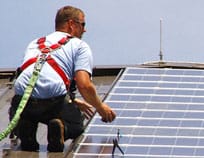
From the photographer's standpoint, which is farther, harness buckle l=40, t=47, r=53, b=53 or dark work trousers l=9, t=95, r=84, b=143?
harness buckle l=40, t=47, r=53, b=53

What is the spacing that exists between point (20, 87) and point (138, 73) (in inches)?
152

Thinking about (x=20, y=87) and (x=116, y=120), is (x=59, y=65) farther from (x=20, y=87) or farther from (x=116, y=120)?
(x=116, y=120)

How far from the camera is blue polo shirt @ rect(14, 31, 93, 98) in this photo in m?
10.9

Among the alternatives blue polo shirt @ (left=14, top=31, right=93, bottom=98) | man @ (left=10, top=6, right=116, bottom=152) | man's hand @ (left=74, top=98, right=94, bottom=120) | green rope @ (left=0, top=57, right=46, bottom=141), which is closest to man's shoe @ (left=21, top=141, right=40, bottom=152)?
man @ (left=10, top=6, right=116, bottom=152)

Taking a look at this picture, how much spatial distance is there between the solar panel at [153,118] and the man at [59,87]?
34 centimetres

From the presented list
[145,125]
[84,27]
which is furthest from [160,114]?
[84,27]

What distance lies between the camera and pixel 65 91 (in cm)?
1098

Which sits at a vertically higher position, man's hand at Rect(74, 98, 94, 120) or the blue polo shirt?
the blue polo shirt

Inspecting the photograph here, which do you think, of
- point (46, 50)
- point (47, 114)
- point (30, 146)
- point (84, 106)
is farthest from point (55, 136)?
point (46, 50)

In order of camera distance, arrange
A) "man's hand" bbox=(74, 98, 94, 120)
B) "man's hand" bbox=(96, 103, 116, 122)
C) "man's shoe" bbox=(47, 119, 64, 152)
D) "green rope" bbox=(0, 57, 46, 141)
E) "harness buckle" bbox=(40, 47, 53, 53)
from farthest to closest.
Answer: "man's hand" bbox=(74, 98, 94, 120) < "harness buckle" bbox=(40, 47, 53, 53) < "man's hand" bbox=(96, 103, 116, 122) < "man's shoe" bbox=(47, 119, 64, 152) < "green rope" bbox=(0, 57, 46, 141)

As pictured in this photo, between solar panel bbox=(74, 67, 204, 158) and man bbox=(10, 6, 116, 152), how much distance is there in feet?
1.11

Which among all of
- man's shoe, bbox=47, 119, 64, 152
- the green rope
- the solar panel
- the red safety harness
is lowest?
the solar panel

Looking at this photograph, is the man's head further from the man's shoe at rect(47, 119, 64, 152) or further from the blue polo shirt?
the man's shoe at rect(47, 119, 64, 152)

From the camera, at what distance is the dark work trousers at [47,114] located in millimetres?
10898
